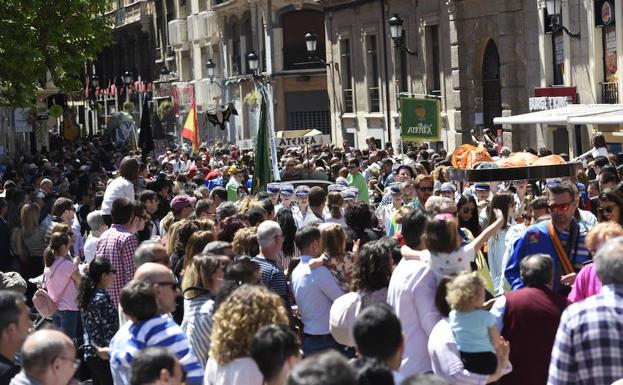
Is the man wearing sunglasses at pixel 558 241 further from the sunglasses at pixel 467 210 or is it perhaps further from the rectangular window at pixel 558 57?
the rectangular window at pixel 558 57

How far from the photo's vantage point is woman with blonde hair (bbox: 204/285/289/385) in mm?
6832

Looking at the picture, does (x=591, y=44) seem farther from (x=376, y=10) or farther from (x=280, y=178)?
(x=376, y=10)

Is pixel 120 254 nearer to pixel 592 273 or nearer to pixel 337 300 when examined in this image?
pixel 337 300

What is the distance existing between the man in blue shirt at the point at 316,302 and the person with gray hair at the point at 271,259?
36cm

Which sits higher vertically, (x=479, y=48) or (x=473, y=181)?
(x=479, y=48)

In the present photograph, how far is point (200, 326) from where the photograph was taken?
328 inches

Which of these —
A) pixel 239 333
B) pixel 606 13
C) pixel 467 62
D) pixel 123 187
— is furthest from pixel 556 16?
pixel 239 333

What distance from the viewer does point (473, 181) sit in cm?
1455

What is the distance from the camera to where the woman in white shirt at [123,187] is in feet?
47.6

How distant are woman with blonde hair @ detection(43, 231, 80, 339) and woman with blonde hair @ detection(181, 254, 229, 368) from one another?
3187 mm

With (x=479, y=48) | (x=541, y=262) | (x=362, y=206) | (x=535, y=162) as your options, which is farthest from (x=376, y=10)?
(x=541, y=262)

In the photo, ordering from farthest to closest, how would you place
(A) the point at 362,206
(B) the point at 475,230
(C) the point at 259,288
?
1. (B) the point at 475,230
2. (A) the point at 362,206
3. (C) the point at 259,288

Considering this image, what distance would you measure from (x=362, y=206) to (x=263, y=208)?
1.52 metres

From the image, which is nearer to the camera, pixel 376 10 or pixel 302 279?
pixel 302 279
